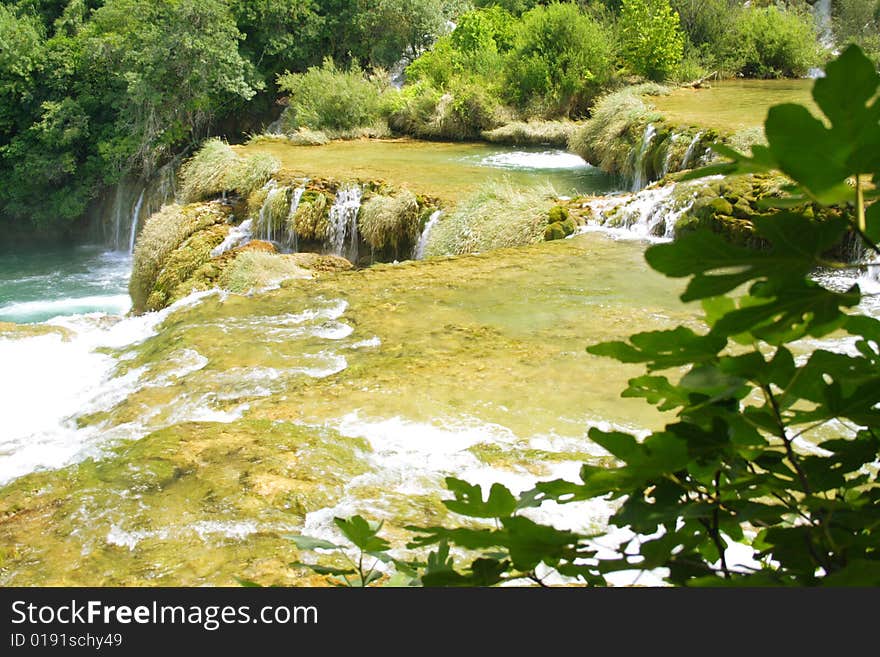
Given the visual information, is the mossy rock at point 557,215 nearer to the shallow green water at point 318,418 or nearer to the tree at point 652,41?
the shallow green water at point 318,418

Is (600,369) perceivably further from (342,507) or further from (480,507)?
(480,507)

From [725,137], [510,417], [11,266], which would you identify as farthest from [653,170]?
[11,266]

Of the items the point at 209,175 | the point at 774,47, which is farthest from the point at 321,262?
the point at 774,47

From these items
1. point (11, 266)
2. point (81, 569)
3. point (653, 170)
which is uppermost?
point (653, 170)

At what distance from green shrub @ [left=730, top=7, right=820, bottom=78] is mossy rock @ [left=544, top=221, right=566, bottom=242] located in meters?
13.0

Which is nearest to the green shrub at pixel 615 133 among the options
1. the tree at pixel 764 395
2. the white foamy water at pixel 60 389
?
the white foamy water at pixel 60 389

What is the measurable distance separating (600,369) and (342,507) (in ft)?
7.36

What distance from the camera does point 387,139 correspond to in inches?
695

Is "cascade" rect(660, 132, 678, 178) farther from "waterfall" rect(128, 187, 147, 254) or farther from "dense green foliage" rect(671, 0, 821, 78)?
"waterfall" rect(128, 187, 147, 254)

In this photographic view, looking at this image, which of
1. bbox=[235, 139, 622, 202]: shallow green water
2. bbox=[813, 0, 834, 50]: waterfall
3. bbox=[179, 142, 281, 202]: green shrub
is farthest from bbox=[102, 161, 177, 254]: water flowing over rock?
bbox=[813, 0, 834, 50]: waterfall

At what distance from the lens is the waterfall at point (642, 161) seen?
1140 centimetres

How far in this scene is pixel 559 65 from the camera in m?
17.6

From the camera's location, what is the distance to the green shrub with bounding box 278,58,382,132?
18156 millimetres

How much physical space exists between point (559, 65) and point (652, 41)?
7.32 feet
